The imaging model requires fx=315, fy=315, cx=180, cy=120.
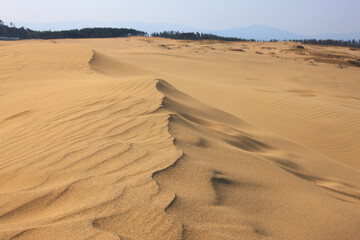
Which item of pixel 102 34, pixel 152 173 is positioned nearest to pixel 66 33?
→ pixel 102 34

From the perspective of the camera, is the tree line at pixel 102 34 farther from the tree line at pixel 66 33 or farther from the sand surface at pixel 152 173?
the sand surface at pixel 152 173

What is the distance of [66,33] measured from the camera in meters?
38.6

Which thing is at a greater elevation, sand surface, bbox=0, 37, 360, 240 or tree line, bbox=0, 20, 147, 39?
tree line, bbox=0, 20, 147, 39

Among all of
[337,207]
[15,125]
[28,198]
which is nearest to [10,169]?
[28,198]

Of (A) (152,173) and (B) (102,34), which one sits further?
(B) (102,34)

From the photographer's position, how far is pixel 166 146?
3002mm

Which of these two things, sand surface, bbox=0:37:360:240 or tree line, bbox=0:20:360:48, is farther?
tree line, bbox=0:20:360:48

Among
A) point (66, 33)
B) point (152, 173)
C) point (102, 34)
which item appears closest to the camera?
point (152, 173)

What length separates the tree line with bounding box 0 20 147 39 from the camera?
3509cm

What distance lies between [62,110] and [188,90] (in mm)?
5237

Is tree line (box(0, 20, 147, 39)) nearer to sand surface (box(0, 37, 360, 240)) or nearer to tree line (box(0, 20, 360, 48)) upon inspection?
tree line (box(0, 20, 360, 48))

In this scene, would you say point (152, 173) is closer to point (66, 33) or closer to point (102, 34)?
point (66, 33)

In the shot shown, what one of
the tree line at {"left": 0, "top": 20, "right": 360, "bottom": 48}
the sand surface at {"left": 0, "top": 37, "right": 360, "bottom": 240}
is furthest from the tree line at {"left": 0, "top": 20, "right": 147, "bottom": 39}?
the sand surface at {"left": 0, "top": 37, "right": 360, "bottom": 240}

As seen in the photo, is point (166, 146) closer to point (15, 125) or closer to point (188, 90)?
point (15, 125)
